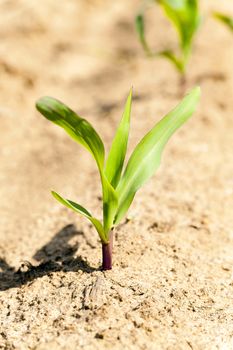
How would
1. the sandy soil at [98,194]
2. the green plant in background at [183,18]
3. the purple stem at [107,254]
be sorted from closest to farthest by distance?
1. the sandy soil at [98,194]
2. the purple stem at [107,254]
3. the green plant in background at [183,18]

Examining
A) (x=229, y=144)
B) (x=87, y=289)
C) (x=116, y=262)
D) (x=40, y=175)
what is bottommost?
(x=87, y=289)

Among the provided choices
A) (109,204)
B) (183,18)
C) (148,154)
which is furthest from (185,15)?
(109,204)

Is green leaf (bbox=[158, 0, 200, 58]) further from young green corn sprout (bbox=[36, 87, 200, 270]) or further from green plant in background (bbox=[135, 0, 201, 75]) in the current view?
young green corn sprout (bbox=[36, 87, 200, 270])

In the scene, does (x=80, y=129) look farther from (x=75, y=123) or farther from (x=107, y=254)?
(x=107, y=254)

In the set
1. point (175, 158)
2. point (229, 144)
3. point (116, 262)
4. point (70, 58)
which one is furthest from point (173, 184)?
point (70, 58)

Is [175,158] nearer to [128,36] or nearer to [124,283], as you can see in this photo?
[124,283]

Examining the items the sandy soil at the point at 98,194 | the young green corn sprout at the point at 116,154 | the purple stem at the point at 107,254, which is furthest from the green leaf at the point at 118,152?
the sandy soil at the point at 98,194

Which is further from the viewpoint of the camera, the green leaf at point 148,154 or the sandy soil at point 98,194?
the green leaf at point 148,154

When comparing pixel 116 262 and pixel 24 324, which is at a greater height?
pixel 116 262

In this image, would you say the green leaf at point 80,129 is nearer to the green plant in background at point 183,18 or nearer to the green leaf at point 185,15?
the green plant in background at point 183,18
